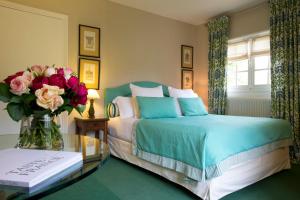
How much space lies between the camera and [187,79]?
4816 millimetres

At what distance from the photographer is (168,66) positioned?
14.8 feet

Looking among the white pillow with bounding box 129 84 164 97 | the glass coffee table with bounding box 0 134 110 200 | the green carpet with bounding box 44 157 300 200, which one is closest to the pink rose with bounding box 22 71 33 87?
the glass coffee table with bounding box 0 134 110 200

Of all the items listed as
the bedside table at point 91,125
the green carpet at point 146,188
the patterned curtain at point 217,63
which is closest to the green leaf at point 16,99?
the green carpet at point 146,188

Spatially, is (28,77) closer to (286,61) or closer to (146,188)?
(146,188)

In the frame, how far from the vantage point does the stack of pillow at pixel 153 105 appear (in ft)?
10.3

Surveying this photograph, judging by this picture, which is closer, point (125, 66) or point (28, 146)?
point (28, 146)

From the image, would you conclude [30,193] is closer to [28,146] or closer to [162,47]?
[28,146]

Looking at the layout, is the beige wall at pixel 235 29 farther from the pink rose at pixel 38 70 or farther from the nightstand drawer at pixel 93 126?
the pink rose at pixel 38 70

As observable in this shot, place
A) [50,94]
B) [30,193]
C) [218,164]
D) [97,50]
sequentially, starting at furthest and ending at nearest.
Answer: [97,50] < [218,164] < [50,94] < [30,193]

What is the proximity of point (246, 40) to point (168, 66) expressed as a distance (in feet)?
5.07

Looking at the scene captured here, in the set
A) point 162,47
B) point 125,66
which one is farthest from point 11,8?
point 162,47

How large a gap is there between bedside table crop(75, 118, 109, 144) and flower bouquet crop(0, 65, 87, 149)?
1922 millimetres

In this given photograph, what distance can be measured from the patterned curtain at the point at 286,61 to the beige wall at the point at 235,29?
0.25 metres

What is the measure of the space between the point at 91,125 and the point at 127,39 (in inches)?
68.2
